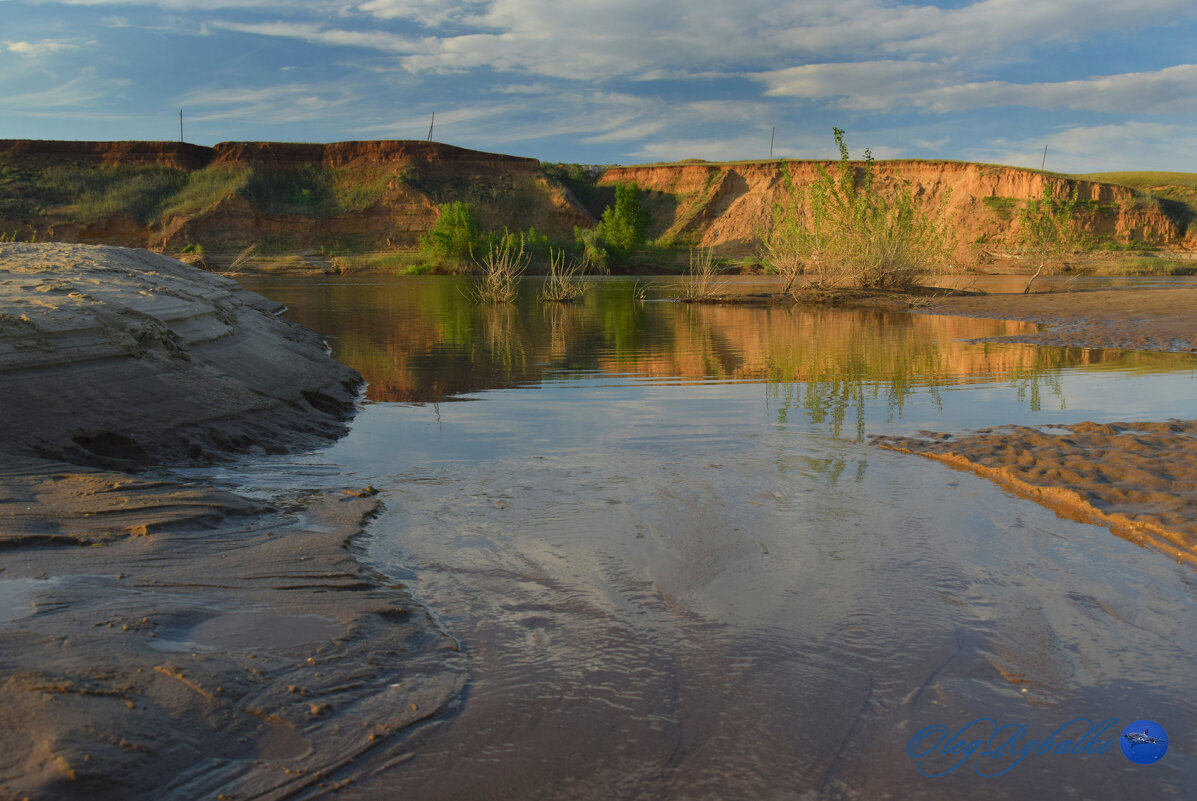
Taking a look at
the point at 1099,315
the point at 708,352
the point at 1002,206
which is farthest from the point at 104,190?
the point at 1002,206

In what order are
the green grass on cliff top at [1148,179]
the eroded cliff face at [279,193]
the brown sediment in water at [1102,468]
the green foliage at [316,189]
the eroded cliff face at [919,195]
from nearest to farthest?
the brown sediment in water at [1102,468] < the eroded cliff face at [279,193] < the eroded cliff face at [919,195] < the green foliage at [316,189] < the green grass on cliff top at [1148,179]

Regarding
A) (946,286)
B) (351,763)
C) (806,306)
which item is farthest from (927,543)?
(946,286)

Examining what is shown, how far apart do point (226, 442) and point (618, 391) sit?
4930mm

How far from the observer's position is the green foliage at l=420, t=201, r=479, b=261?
55.9m

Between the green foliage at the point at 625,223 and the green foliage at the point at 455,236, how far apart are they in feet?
47.7

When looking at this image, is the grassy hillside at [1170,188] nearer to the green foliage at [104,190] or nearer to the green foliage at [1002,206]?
the green foliage at [1002,206]

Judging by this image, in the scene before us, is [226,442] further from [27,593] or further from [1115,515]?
[1115,515]

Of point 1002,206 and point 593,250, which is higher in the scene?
point 1002,206

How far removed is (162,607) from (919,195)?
8049cm

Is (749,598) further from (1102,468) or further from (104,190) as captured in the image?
(104,190)

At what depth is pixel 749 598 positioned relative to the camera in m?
4.12

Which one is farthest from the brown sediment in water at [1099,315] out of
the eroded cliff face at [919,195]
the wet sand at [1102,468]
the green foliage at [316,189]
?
the green foliage at [316,189]

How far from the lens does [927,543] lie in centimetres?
488

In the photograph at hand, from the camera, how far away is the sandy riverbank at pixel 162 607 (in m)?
2.56
